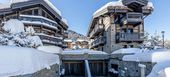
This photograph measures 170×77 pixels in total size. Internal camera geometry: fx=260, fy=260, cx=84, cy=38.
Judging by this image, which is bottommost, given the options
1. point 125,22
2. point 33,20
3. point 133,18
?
point 125,22

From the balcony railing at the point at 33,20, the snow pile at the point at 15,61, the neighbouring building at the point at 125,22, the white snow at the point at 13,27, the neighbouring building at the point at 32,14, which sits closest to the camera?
the snow pile at the point at 15,61

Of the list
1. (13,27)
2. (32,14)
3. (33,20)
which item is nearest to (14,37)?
(13,27)

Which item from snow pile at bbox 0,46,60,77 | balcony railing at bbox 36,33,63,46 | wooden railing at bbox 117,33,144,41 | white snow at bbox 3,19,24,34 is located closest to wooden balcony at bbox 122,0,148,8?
wooden railing at bbox 117,33,144,41

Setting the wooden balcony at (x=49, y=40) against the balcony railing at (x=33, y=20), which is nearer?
the balcony railing at (x=33, y=20)

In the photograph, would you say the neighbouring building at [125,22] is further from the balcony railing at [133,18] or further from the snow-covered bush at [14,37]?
the snow-covered bush at [14,37]

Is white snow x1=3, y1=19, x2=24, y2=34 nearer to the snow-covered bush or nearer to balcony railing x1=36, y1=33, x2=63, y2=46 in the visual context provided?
the snow-covered bush

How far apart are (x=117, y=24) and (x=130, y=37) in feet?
7.76

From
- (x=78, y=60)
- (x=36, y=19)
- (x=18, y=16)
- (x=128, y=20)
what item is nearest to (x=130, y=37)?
(x=128, y=20)

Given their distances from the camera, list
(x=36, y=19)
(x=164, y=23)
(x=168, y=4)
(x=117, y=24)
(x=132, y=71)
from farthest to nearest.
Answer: (x=164, y=23)
(x=117, y=24)
(x=36, y=19)
(x=168, y=4)
(x=132, y=71)

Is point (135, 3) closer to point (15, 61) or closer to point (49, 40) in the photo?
point (49, 40)

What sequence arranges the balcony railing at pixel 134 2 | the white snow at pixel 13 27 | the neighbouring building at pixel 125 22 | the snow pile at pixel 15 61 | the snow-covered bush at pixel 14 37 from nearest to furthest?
1. the snow pile at pixel 15 61
2. the snow-covered bush at pixel 14 37
3. the white snow at pixel 13 27
4. the neighbouring building at pixel 125 22
5. the balcony railing at pixel 134 2

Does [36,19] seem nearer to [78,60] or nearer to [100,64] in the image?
[78,60]

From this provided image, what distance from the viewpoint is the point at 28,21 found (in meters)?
28.0

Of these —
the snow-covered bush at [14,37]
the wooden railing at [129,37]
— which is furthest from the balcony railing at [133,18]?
the snow-covered bush at [14,37]
